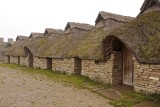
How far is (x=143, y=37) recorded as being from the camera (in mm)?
12789

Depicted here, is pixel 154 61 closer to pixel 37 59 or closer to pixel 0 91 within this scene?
pixel 0 91

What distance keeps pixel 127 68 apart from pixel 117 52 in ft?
3.90

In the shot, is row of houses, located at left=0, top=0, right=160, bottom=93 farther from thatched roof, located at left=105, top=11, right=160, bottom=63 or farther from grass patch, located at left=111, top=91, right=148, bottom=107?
grass patch, located at left=111, top=91, right=148, bottom=107

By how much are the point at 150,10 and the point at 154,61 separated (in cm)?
565

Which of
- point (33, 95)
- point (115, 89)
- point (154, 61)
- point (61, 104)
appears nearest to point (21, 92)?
point (33, 95)

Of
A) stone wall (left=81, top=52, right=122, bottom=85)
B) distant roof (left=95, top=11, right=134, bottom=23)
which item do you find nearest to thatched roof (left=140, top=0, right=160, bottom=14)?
stone wall (left=81, top=52, right=122, bottom=85)

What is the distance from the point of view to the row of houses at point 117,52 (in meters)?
12.0

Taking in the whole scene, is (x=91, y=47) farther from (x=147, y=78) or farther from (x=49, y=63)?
(x=49, y=63)

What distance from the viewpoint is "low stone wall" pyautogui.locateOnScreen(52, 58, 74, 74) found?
20.5 meters

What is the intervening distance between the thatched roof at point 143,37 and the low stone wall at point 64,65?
757 cm

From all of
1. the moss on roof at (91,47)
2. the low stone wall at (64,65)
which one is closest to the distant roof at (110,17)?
the moss on roof at (91,47)

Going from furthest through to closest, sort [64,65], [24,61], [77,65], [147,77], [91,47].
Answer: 1. [24,61]
2. [64,65]
3. [77,65]
4. [91,47]
5. [147,77]

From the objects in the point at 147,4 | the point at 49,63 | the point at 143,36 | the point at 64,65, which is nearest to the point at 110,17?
the point at 147,4

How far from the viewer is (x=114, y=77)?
1503 centimetres
